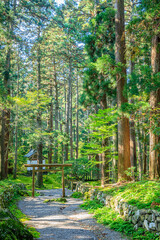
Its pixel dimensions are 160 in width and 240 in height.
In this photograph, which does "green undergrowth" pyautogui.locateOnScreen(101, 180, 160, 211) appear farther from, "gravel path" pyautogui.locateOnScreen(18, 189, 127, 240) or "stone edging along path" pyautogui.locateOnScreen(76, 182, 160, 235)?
"gravel path" pyautogui.locateOnScreen(18, 189, 127, 240)

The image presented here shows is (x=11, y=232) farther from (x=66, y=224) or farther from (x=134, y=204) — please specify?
(x=134, y=204)

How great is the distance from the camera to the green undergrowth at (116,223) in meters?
4.52

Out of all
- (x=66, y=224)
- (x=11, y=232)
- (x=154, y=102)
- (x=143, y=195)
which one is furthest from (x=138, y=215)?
(x=154, y=102)

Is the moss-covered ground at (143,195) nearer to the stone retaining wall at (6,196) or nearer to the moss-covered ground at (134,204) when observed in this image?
the moss-covered ground at (134,204)

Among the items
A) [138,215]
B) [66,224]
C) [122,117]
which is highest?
[122,117]

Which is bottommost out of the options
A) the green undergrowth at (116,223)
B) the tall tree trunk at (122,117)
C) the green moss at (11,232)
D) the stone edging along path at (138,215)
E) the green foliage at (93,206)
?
the green foliage at (93,206)

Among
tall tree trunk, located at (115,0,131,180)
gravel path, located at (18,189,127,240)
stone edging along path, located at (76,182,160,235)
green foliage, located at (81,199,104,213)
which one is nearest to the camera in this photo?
stone edging along path, located at (76,182,160,235)

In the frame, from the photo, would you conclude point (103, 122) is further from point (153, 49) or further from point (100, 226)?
point (100, 226)

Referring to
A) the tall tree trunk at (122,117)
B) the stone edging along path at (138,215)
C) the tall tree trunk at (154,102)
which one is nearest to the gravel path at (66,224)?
the stone edging along path at (138,215)

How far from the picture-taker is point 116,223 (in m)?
5.64

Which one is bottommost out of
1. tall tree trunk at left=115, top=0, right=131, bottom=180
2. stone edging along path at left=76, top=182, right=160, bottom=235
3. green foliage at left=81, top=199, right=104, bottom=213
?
green foliage at left=81, top=199, right=104, bottom=213

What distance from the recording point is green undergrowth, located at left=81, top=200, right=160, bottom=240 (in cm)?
452

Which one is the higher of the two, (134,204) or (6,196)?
(134,204)

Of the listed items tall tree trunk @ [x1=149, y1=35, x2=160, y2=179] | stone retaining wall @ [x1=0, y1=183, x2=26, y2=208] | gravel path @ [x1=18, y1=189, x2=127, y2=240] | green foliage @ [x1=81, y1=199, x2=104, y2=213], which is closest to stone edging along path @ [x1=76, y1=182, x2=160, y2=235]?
gravel path @ [x1=18, y1=189, x2=127, y2=240]
